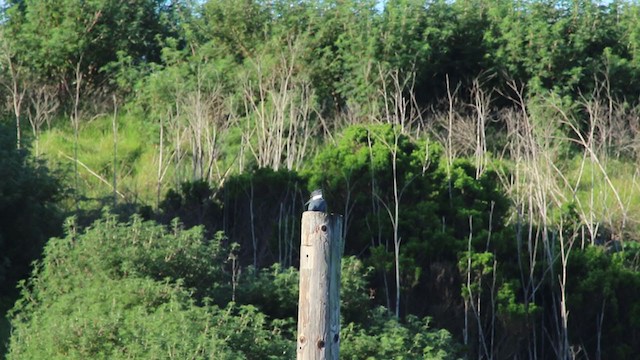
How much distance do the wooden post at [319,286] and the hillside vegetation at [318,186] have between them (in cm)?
233

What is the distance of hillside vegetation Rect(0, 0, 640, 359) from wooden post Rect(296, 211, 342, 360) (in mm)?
2334

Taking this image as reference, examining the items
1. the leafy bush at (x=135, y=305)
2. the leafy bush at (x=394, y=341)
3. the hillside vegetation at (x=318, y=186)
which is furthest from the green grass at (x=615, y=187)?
the leafy bush at (x=135, y=305)

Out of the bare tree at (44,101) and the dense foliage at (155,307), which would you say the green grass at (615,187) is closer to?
the dense foliage at (155,307)

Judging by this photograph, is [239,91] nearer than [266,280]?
No

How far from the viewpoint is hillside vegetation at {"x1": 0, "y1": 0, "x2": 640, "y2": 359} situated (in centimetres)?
867

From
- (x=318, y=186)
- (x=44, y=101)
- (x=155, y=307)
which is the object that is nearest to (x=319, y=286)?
(x=155, y=307)

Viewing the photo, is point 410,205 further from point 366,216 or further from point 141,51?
point 141,51

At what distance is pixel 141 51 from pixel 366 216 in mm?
9081

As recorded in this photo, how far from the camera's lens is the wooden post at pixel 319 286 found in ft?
16.0

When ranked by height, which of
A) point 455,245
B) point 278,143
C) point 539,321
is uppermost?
point 278,143

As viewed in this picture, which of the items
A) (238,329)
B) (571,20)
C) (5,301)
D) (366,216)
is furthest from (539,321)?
(571,20)

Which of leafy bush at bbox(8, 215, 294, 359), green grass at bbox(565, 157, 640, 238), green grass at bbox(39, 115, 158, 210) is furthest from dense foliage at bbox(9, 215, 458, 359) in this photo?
green grass at bbox(565, 157, 640, 238)

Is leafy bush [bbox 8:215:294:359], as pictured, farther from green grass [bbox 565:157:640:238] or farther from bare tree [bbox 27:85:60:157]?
green grass [bbox 565:157:640:238]

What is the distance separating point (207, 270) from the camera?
28.9 ft
